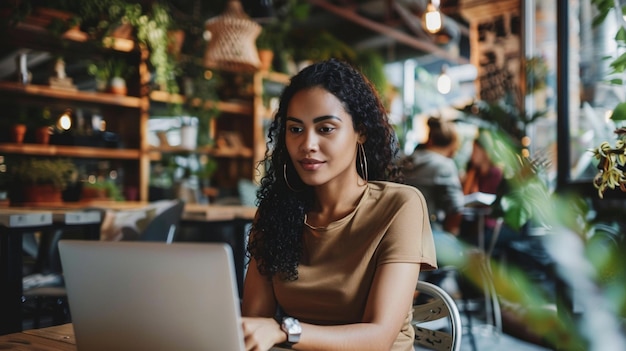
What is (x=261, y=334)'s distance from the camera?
1.04 m

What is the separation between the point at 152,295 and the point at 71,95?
15.7 ft

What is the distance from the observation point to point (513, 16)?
704 cm

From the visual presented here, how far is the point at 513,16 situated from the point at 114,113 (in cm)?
462

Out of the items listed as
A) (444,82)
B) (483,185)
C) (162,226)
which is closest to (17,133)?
(162,226)

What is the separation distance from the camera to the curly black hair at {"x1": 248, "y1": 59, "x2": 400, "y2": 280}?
1.48 meters

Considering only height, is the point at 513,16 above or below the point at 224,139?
above

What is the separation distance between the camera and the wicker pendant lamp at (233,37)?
15.2 ft

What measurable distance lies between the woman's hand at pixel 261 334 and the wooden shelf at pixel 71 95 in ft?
14.9

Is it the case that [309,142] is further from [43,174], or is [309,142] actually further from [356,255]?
[43,174]

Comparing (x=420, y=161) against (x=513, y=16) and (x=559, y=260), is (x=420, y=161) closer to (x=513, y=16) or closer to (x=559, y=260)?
(x=559, y=260)

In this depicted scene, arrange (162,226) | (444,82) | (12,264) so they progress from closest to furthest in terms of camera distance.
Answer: (12,264)
(162,226)
(444,82)

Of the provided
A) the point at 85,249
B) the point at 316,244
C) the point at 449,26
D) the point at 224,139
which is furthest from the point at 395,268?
the point at 449,26

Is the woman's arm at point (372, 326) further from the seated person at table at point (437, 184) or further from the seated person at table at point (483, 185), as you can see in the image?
the seated person at table at point (483, 185)

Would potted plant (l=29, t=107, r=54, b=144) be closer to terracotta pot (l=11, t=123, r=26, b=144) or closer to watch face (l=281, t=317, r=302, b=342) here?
terracotta pot (l=11, t=123, r=26, b=144)
